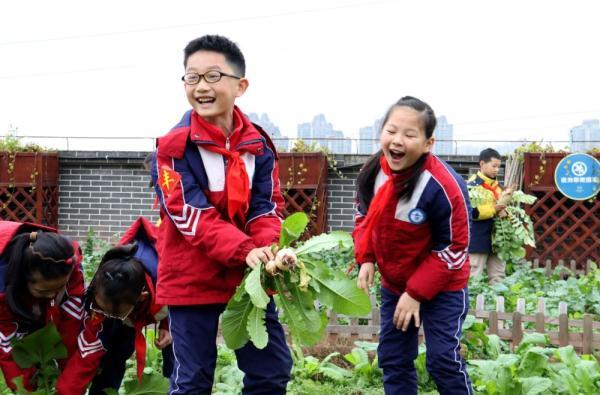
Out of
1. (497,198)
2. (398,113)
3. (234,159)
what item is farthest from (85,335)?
(497,198)

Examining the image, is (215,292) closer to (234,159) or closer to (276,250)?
(276,250)

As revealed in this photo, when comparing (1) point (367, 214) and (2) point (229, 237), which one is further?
(1) point (367, 214)

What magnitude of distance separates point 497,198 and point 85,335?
16.8 feet

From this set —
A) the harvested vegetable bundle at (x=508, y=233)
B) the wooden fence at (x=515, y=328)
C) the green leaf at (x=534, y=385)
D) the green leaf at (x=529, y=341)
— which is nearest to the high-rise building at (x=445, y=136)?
the harvested vegetable bundle at (x=508, y=233)

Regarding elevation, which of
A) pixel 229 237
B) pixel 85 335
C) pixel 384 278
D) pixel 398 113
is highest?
pixel 398 113

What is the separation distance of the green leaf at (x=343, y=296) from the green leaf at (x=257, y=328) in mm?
238

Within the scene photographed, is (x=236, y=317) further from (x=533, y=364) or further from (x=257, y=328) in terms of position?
(x=533, y=364)

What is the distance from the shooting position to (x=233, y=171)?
2568 mm

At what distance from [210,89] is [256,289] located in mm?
747

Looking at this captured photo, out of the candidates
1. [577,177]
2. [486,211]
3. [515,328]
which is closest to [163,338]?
[515,328]

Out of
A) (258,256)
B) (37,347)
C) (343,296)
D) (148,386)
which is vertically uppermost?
(258,256)

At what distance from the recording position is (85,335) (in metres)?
3.18

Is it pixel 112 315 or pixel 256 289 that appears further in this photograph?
pixel 112 315

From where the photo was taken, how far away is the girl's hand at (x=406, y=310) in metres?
2.92
